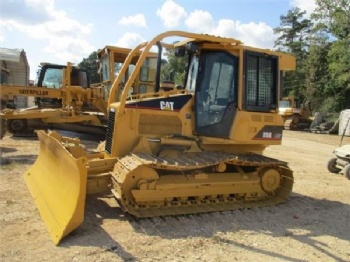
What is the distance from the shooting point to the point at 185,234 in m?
5.05

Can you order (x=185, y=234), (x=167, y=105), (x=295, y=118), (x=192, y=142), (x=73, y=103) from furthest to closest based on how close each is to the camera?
(x=295, y=118) < (x=73, y=103) < (x=192, y=142) < (x=167, y=105) < (x=185, y=234)

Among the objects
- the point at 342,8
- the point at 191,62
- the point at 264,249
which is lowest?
the point at 264,249

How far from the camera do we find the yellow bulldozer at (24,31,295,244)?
5.62 meters

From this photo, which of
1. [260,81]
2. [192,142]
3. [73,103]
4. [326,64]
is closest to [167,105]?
[192,142]

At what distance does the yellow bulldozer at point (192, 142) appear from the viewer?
5621 mm

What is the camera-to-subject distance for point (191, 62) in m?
6.83

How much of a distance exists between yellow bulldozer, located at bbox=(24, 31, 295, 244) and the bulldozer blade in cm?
3

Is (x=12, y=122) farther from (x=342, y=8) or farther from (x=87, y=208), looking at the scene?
(x=342, y=8)

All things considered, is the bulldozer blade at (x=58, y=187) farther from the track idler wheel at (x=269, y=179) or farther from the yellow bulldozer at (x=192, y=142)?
the track idler wheel at (x=269, y=179)

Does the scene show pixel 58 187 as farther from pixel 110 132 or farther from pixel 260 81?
pixel 260 81

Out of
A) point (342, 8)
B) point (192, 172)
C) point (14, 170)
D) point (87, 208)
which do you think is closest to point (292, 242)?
point (192, 172)

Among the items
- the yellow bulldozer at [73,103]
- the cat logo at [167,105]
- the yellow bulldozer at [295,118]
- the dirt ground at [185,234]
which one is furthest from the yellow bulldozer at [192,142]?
the yellow bulldozer at [295,118]

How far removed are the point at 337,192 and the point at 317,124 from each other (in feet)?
66.3

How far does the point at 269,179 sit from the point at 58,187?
3348mm
